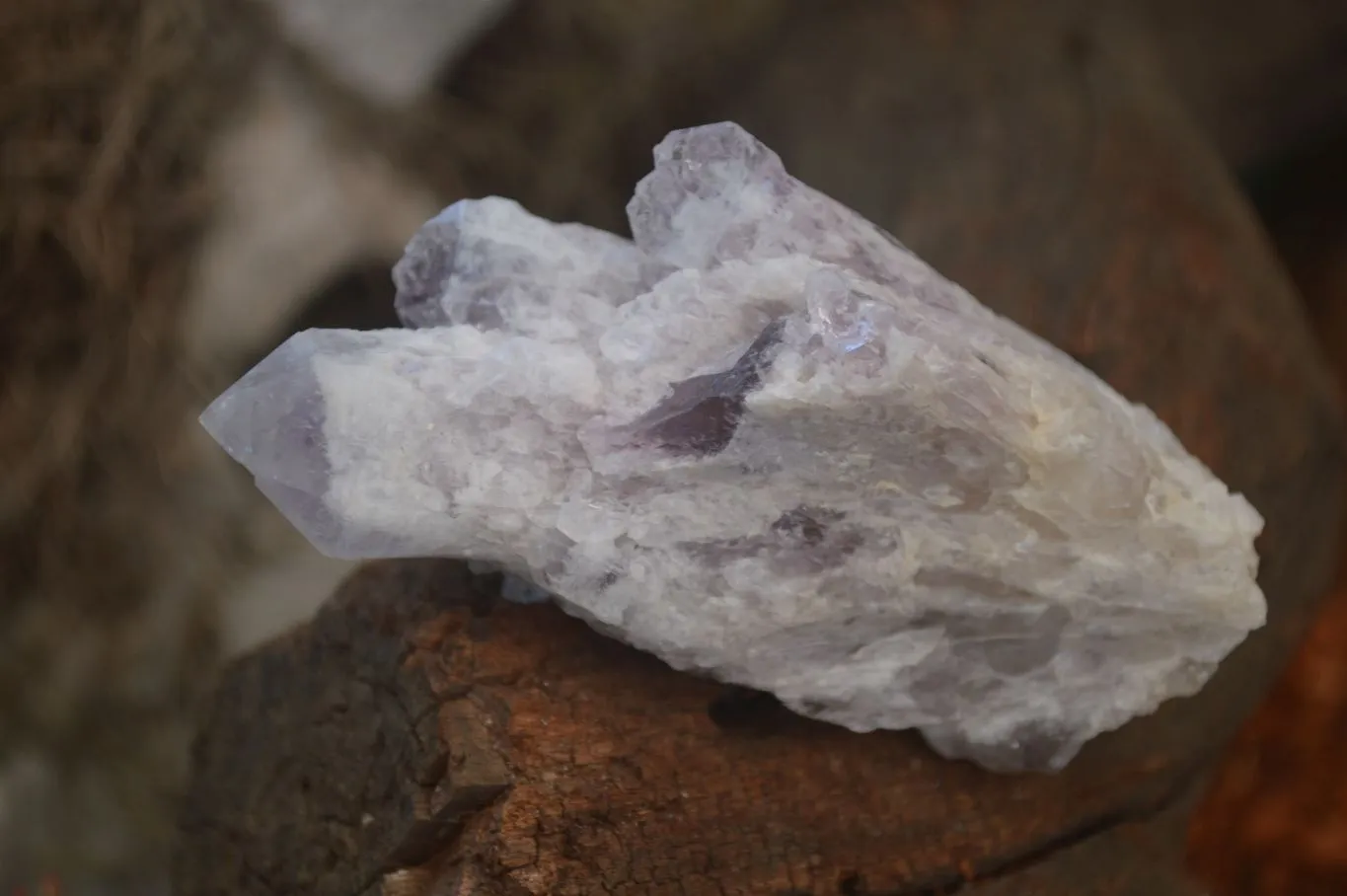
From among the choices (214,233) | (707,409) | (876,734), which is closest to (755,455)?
(707,409)

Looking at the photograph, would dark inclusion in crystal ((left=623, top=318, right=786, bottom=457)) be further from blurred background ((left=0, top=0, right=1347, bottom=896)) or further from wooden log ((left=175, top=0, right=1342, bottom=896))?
blurred background ((left=0, top=0, right=1347, bottom=896))

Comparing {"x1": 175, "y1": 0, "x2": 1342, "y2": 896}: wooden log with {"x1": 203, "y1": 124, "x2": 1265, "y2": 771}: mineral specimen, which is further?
{"x1": 175, "y1": 0, "x2": 1342, "y2": 896}: wooden log

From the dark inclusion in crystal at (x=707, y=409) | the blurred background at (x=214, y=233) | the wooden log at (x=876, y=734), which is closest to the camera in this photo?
the dark inclusion in crystal at (x=707, y=409)

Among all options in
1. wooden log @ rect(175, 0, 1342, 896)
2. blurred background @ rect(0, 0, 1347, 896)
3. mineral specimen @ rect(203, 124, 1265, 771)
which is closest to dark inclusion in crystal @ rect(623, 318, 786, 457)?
mineral specimen @ rect(203, 124, 1265, 771)

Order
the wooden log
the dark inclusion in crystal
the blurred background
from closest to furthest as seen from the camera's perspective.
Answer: the dark inclusion in crystal, the wooden log, the blurred background

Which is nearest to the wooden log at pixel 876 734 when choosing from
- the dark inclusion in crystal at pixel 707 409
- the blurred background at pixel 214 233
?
the blurred background at pixel 214 233

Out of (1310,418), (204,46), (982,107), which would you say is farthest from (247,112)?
(1310,418)

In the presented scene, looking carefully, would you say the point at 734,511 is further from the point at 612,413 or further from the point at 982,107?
the point at 982,107

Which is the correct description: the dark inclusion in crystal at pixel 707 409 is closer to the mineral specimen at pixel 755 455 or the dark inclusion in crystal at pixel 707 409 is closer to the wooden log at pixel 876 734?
the mineral specimen at pixel 755 455
